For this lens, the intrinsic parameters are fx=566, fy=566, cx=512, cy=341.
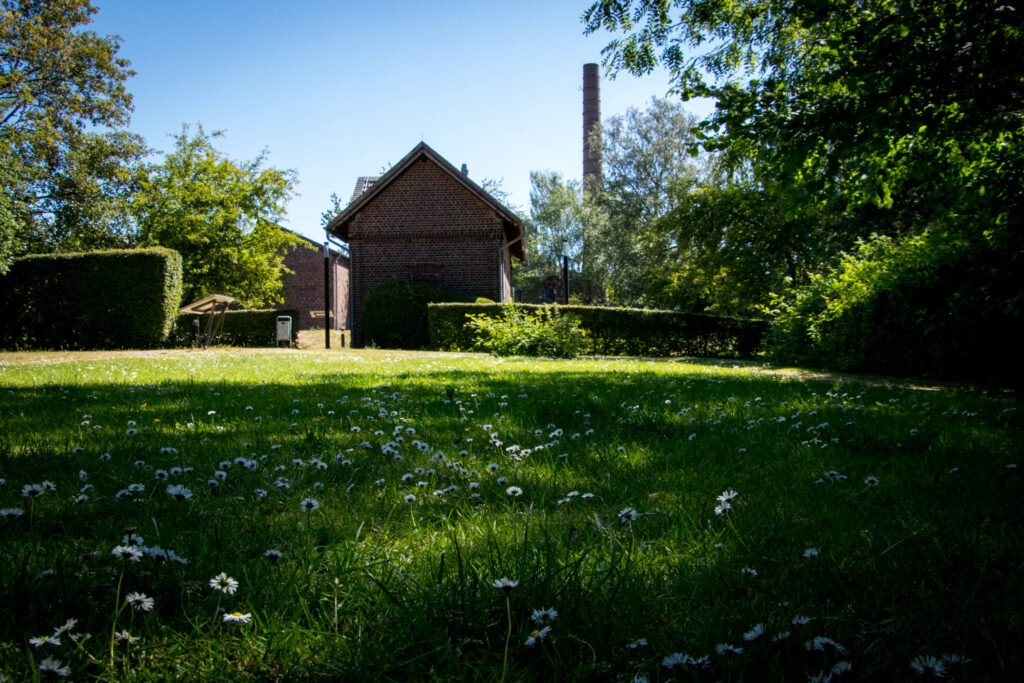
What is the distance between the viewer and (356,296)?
2255 cm

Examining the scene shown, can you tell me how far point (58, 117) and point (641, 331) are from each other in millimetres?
30024

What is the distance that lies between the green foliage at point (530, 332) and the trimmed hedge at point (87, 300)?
9.91 meters

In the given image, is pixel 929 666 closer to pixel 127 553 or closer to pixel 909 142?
pixel 127 553

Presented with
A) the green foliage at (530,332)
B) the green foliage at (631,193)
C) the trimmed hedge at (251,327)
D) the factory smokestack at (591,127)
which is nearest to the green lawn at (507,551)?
the green foliage at (530,332)

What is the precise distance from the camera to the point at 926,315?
9.12m

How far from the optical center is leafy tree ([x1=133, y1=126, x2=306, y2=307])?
3002cm

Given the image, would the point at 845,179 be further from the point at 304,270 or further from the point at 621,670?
the point at 304,270

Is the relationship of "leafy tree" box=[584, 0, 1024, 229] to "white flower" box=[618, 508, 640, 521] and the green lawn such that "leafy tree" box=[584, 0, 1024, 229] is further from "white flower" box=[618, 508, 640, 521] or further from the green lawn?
"white flower" box=[618, 508, 640, 521]

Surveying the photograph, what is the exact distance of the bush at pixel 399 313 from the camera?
2050cm

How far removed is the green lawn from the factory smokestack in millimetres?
46441

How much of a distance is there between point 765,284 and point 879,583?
24.9 metres

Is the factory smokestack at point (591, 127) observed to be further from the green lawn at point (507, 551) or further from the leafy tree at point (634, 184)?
the green lawn at point (507, 551)

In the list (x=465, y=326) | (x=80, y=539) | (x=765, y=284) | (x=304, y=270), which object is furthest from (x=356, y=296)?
(x=304, y=270)

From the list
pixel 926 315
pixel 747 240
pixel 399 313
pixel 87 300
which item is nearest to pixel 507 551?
pixel 926 315
